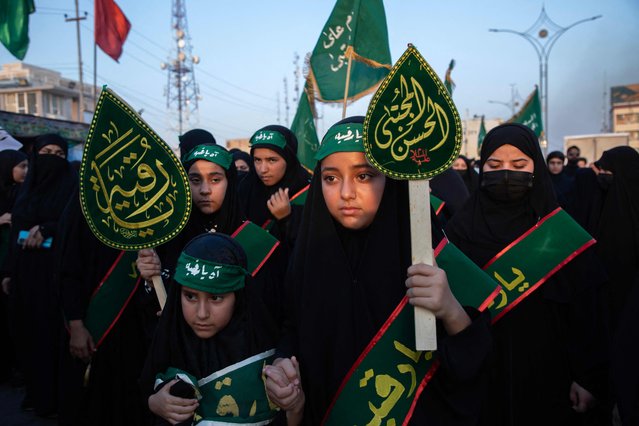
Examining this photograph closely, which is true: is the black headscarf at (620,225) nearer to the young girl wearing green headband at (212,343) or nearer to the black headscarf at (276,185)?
the black headscarf at (276,185)

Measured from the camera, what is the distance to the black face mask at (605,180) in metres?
4.85

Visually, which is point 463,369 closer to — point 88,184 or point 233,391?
point 233,391

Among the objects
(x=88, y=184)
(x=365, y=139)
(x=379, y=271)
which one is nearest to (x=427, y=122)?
(x=365, y=139)

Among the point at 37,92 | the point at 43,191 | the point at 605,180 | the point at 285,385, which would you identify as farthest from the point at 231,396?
the point at 37,92

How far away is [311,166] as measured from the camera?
22.7 feet

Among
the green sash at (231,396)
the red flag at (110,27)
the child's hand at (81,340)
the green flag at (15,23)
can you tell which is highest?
the red flag at (110,27)

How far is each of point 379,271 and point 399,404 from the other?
1.57ft

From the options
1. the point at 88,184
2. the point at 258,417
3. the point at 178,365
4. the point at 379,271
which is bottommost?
the point at 258,417

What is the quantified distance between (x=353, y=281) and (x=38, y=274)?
12.8 ft

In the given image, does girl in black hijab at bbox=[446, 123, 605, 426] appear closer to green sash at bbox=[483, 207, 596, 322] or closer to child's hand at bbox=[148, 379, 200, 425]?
green sash at bbox=[483, 207, 596, 322]

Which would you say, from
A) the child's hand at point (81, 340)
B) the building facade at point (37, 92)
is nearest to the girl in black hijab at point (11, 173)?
the child's hand at point (81, 340)

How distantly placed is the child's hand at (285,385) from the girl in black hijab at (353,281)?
0.02 metres

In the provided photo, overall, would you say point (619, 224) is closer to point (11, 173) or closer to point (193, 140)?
point (193, 140)

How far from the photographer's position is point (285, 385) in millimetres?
1662
